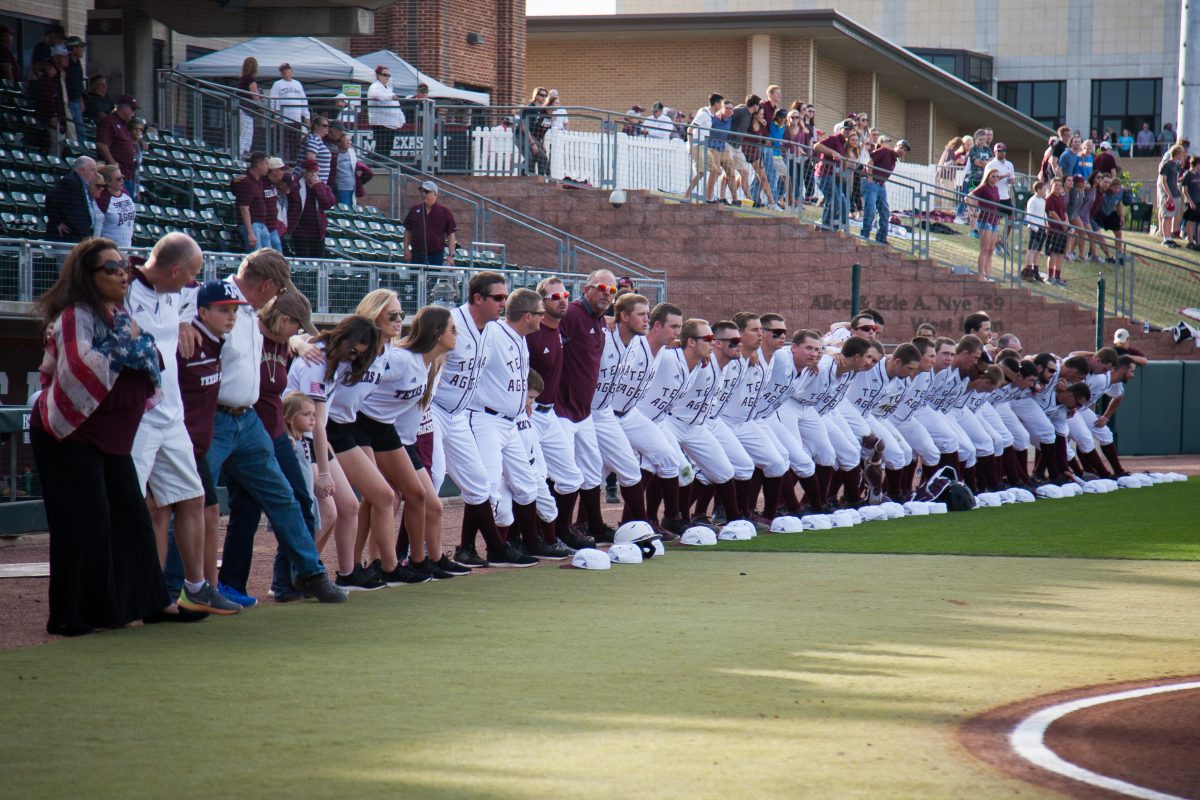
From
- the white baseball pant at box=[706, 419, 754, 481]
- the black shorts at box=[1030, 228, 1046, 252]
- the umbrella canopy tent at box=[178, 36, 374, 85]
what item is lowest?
the white baseball pant at box=[706, 419, 754, 481]

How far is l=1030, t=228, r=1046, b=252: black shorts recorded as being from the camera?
25531mm

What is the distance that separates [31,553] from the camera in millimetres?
11320

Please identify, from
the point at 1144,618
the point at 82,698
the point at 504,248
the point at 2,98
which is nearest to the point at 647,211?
the point at 504,248

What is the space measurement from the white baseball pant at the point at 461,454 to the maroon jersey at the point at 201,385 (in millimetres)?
2392

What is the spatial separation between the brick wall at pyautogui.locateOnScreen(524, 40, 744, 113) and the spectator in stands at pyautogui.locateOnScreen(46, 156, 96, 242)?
25287 mm

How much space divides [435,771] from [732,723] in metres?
1.19

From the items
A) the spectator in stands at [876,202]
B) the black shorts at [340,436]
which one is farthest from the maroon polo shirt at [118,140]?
the spectator in stands at [876,202]

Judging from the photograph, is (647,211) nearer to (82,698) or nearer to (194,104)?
(194,104)

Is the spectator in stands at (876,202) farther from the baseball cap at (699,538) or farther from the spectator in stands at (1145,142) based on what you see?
the spectator in stands at (1145,142)

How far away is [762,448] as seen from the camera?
13273 millimetres

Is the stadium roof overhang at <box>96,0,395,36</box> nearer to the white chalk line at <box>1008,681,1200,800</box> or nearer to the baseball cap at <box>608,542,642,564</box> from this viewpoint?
the baseball cap at <box>608,542,642,564</box>

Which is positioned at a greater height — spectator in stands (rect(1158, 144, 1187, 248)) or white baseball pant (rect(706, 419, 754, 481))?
spectator in stands (rect(1158, 144, 1187, 248))

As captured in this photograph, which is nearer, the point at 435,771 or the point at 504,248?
the point at 435,771

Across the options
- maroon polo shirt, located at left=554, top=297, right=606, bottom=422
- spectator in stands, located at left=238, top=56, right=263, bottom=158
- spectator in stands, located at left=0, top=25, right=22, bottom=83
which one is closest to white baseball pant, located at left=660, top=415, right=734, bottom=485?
maroon polo shirt, located at left=554, top=297, right=606, bottom=422
